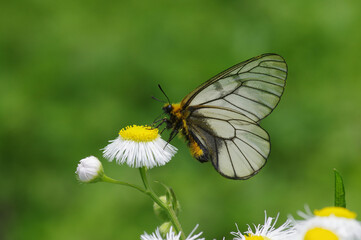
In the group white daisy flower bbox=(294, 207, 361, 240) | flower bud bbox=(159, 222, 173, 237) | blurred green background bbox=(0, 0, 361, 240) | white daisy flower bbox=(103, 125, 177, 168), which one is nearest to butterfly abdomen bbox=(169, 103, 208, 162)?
white daisy flower bbox=(103, 125, 177, 168)

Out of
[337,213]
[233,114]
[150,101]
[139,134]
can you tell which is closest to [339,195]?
[337,213]

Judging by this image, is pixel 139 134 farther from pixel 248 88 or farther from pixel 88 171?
pixel 248 88

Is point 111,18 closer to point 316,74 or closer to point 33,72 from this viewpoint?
point 33,72

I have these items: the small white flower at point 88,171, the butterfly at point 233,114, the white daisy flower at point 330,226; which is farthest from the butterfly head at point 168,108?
the white daisy flower at point 330,226

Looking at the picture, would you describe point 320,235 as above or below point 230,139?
below

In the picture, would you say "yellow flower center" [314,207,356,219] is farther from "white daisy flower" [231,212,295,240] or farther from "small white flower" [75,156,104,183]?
"small white flower" [75,156,104,183]
